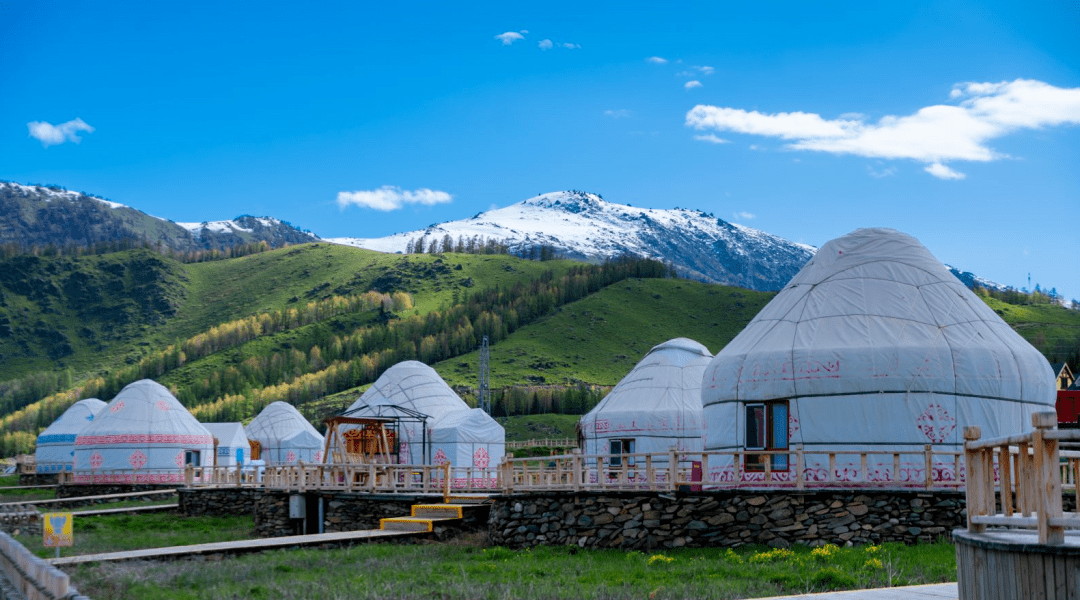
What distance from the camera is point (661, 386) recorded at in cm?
2928

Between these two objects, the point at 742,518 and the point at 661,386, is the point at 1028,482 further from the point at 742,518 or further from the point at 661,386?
the point at 661,386

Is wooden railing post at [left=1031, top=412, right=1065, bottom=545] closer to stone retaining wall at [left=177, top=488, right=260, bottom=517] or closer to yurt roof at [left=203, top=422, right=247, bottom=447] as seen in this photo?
stone retaining wall at [left=177, top=488, right=260, bottom=517]

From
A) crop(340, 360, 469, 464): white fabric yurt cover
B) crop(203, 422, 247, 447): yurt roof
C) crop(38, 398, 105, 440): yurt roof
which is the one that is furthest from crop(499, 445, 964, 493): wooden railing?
crop(38, 398, 105, 440): yurt roof

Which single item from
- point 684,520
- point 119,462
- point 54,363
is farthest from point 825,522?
point 54,363

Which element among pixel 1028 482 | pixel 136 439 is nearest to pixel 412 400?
pixel 136 439

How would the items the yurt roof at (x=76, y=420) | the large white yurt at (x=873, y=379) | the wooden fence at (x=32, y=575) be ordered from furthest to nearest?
the yurt roof at (x=76, y=420)
the large white yurt at (x=873, y=379)
the wooden fence at (x=32, y=575)

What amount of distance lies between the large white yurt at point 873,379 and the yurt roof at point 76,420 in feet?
165

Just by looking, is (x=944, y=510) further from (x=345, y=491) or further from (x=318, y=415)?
(x=318, y=415)

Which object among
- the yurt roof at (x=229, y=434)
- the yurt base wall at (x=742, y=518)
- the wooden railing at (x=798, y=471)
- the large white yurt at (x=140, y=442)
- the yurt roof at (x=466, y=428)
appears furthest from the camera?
the yurt roof at (x=229, y=434)

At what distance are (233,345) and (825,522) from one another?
5728 inches

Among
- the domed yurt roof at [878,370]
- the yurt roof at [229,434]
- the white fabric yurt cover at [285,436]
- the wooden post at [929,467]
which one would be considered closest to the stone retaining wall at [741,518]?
the wooden post at [929,467]

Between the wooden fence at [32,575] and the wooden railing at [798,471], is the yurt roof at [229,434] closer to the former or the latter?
the wooden railing at [798,471]

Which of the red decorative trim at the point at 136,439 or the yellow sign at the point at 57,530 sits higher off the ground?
the red decorative trim at the point at 136,439

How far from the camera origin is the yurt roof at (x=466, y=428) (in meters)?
35.8
